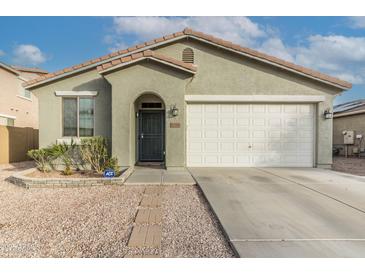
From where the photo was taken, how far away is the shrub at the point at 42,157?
9484 millimetres

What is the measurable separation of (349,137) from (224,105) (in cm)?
1207

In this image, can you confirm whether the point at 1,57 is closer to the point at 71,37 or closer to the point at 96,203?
the point at 71,37

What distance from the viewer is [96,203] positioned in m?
5.85

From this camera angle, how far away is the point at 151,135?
11703 millimetres

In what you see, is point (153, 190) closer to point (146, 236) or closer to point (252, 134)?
point (146, 236)

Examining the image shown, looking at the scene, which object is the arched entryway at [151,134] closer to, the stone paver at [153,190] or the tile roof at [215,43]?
the tile roof at [215,43]

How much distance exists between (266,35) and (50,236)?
598 inches

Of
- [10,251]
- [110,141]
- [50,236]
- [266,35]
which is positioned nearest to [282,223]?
[50,236]

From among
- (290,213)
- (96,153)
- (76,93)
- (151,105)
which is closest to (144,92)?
(151,105)

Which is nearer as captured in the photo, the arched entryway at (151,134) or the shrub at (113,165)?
the shrub at (113,165)

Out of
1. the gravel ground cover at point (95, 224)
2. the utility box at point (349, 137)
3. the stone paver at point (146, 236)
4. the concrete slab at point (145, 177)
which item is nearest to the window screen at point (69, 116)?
the concrete slab at point (145, 177)

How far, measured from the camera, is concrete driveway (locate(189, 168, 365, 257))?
3.55 m

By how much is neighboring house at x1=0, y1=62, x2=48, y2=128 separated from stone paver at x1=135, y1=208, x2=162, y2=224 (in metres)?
16.2

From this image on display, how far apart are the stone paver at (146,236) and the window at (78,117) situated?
7418 mm
